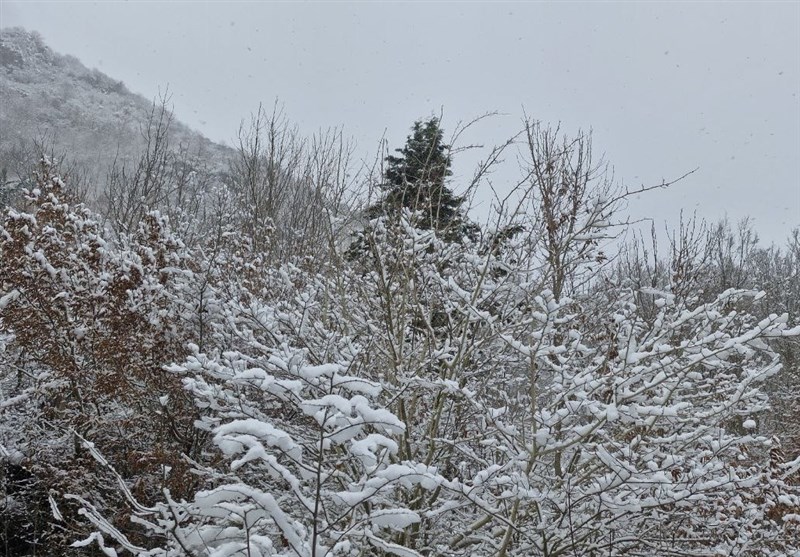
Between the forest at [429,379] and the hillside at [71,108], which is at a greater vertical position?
the hillside at [71,108]

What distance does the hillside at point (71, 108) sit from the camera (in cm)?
4681

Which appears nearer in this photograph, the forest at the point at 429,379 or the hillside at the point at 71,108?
the forest at the point at 429,379

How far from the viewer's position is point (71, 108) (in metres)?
54.3

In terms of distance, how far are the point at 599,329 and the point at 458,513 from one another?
2829 millimetres

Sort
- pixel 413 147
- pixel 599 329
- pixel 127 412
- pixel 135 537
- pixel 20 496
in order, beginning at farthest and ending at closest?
pixel 413 147 < pixel 20 496 < pixel 599 329 < pixel 127 412 < pixel 135 537

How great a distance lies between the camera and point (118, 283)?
501cm

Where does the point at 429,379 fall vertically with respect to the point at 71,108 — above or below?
below

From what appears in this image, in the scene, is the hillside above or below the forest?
above

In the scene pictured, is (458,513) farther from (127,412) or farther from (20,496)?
(20,496)

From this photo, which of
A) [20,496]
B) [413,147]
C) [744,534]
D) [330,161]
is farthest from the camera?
[330,161]

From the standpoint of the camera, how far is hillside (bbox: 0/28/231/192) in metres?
46.8

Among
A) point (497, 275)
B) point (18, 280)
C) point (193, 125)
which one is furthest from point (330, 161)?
point (193, 125)

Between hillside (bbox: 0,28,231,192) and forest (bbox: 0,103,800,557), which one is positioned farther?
hillside (bbox: 0,28,231,192)

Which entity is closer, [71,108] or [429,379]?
→ [429,379]
